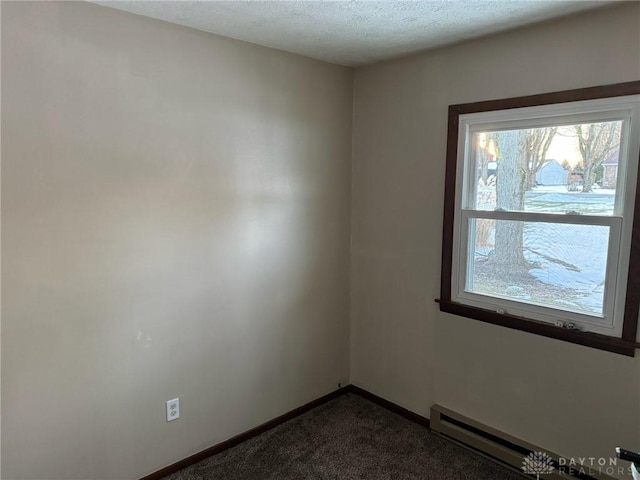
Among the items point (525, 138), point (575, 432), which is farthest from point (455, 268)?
point (575, 432)

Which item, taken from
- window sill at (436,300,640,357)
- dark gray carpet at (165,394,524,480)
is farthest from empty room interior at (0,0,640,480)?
dark gray carpet at (165,394,524,480)

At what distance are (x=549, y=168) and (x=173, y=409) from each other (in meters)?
2.44

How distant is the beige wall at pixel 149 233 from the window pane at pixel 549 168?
1088 millimetres

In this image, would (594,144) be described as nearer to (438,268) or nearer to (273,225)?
(438,268)

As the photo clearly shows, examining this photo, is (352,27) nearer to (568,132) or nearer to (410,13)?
(410,13)

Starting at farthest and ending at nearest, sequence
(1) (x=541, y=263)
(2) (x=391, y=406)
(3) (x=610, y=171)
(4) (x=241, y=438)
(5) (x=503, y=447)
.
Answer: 1. (2) (x=391, y=406)
2. (4) (x=241, y=438)
3. (5) (x=503, y=447)
4. (1) (x=541, y=263)
5. (3) (x=610, y=171)

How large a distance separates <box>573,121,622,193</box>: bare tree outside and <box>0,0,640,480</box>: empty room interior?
21 millimetres

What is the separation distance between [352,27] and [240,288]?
5.25 feet

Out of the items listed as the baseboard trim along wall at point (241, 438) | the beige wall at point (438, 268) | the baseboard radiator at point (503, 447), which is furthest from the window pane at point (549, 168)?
the baseboard trim along wall at point (241, 438)

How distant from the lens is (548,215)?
224 centimetres

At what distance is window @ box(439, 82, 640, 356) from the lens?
200cm

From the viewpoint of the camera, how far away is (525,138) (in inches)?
90.9

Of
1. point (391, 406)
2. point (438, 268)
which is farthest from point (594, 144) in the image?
point (391, 406)

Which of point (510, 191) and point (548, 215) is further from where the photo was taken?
point (510, 191)
